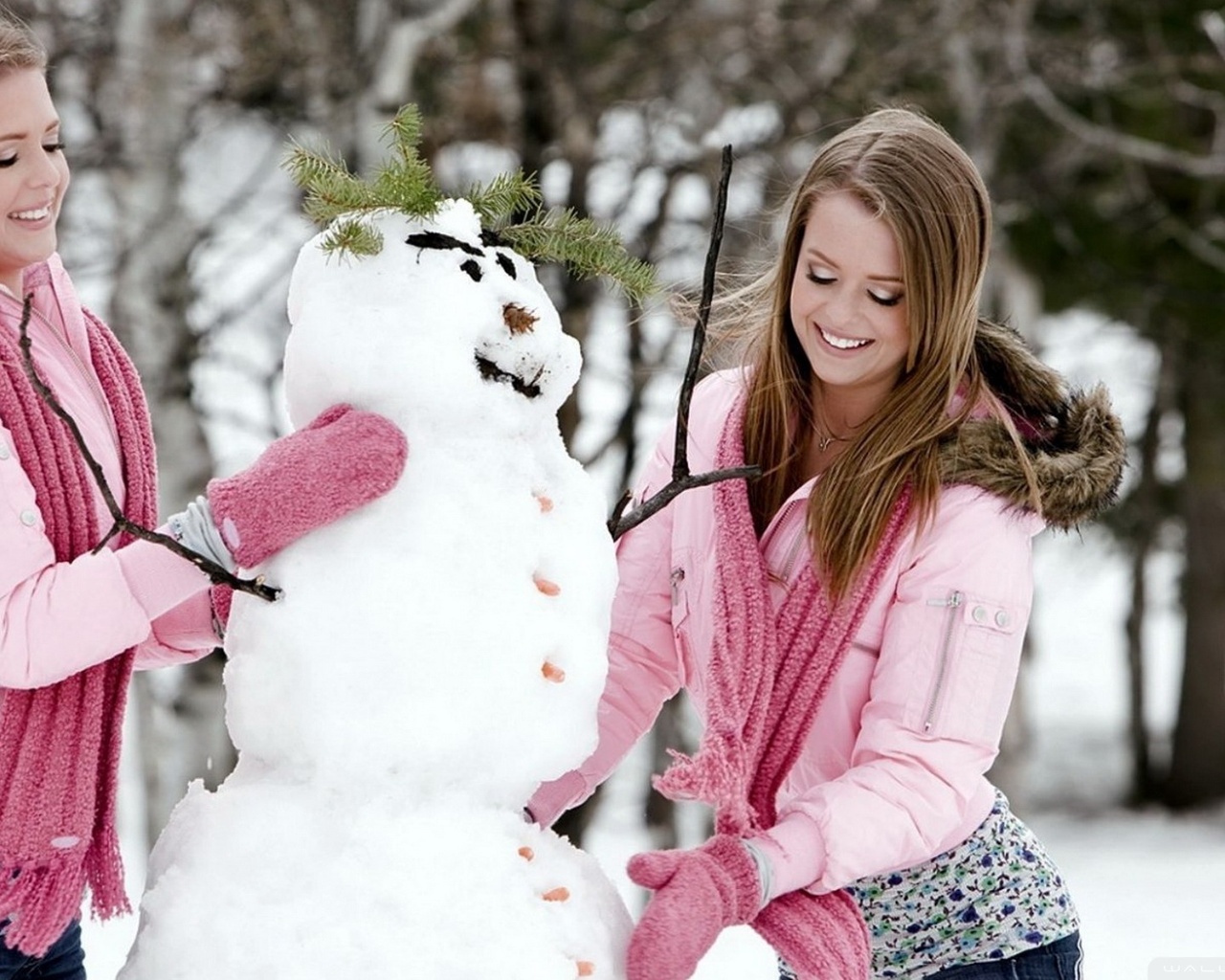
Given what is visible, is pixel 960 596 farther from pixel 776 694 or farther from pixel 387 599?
pixel 387 599

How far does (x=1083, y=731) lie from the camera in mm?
14070

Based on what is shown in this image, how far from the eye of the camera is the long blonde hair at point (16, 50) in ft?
5.93

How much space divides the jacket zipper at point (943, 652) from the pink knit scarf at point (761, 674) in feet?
0.32

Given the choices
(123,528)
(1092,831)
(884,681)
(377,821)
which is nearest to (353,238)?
(123,528)

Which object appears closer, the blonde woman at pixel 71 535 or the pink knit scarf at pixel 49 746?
the blonde woman at pixel 71 535

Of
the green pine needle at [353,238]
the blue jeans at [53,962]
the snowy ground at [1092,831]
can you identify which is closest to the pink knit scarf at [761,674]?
the green pine needle at [353,238]

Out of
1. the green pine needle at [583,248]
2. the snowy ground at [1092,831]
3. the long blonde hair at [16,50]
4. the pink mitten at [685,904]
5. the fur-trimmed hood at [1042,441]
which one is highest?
the long blonde hair at [16,50]

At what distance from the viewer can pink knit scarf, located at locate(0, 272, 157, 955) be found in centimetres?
177

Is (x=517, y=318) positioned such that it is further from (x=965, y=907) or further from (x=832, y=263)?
(x=965, y=907)

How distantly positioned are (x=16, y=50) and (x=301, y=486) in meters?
0.66

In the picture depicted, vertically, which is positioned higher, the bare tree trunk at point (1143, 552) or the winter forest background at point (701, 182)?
the winter forest background at point (701, 182)

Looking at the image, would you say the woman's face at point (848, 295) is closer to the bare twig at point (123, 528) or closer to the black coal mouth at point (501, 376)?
the black coal mouth at point (501, 376)

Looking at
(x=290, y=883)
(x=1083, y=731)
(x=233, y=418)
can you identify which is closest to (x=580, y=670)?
(x=290, y=883)

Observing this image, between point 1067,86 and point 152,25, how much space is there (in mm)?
5216
